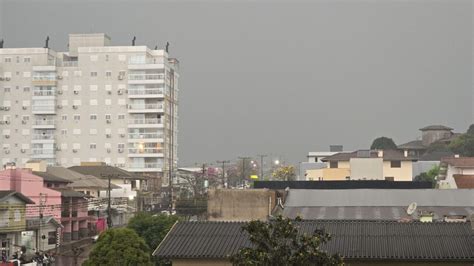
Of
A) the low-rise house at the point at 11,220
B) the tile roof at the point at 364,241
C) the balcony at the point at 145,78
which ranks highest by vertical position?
the balcony at the point at 145,78

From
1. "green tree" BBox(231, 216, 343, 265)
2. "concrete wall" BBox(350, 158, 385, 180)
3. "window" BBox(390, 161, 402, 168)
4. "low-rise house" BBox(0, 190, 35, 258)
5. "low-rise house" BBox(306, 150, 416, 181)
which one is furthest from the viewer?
"window" BBox(390, 161, 402, 168)

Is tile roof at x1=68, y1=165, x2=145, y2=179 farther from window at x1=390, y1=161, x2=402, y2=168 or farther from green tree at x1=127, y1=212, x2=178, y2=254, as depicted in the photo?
green tree at x1=127, y1=212, x2=178, y2=254

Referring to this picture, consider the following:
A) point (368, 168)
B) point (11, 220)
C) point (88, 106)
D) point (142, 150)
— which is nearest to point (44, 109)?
point (88, 106)

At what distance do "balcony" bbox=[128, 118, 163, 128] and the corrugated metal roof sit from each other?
1978 inches

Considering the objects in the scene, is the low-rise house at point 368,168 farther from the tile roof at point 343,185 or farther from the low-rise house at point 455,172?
the tile roof at point 343,185

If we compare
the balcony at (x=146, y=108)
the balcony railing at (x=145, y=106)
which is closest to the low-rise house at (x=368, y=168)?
the balcony at (x=146, y=108)

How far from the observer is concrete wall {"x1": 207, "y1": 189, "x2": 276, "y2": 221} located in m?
34.8

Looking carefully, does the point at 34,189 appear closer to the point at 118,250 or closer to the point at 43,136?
the point at 118,250

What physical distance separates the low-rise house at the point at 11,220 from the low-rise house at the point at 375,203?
17521 millimetres

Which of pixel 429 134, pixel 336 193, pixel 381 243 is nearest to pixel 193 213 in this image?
pixel 336 193

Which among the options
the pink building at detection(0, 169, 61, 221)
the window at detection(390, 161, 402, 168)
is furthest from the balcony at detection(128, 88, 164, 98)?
the pink building at detection(0, 169, 61, 221)

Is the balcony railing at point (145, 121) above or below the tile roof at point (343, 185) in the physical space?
above

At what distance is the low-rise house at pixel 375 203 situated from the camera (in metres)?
36.0

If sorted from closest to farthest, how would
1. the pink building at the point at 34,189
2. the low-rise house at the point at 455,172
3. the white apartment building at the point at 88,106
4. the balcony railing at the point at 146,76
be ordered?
the pink building at the point at 34,189 < the low-rise house at the point at 455,172 < the balcony railing at the point at 146,76 < the white apartment building at the point at 88,106
